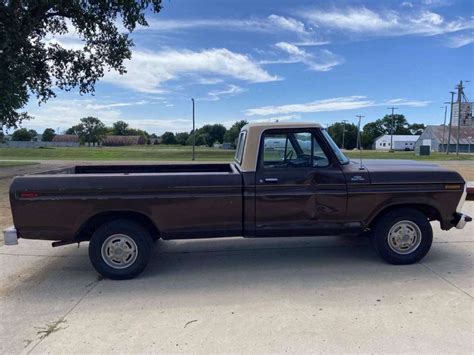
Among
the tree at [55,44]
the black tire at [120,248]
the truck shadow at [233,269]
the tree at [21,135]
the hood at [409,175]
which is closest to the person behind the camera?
the truck shadow at [233,269]

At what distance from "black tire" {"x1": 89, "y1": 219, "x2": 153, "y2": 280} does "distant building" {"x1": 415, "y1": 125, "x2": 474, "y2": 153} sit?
9179 centimetres

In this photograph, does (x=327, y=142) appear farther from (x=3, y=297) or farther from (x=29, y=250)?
(x=29, y=250)

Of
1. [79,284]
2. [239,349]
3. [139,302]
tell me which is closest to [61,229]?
[79,284]

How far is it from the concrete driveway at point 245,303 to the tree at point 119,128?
15901 centimetres

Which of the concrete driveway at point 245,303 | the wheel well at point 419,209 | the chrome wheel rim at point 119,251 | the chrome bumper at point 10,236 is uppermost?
the wheel well at point 419,209

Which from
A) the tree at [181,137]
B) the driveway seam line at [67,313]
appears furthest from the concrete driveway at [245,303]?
the tree at [181,137]

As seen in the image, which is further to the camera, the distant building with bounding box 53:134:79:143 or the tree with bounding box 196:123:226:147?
the distant building with bounding box 53:134:79:143

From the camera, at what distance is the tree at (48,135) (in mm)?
139500

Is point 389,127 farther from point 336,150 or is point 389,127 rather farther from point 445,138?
point 336,150

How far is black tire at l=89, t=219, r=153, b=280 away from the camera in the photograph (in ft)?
16.0

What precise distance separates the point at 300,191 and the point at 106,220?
7.88ft

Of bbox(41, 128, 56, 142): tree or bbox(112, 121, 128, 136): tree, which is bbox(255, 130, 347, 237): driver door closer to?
bbox(41, 128, 56, 142): tree

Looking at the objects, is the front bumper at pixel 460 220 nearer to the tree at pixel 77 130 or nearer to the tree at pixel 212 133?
the tree at pixel 212 133

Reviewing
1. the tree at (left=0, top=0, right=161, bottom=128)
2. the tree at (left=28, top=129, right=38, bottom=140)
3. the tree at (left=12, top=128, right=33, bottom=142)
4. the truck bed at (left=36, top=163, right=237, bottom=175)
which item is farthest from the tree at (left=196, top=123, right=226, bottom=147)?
Answer: the truck bed at (left=36, top=163, right=237, bottom=175)
